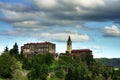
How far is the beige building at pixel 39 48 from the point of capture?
181 meters

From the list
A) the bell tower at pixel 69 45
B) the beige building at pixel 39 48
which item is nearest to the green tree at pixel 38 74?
the beige building at pixel 39 48

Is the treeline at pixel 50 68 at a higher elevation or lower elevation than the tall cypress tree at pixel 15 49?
lower

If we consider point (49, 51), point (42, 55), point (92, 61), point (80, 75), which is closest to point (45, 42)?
point (49, 51)

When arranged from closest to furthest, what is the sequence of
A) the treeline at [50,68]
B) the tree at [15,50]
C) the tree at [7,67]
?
the tree at [7,67] → the treeline at [50,68] → the tree at [15,50]

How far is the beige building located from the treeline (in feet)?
31.5

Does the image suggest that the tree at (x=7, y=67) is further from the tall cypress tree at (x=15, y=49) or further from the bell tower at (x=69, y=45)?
the bell tower at (x=69, y=45)

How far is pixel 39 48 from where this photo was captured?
184 metres

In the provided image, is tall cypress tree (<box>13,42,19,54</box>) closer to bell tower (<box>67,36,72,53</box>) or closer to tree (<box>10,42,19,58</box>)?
tree (<box>10,42,19,58</box>)

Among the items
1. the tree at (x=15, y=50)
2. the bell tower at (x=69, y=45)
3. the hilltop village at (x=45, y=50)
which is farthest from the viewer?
the bell tower at (x=69, y=45)

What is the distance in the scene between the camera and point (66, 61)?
16825 cm

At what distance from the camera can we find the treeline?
135125 millimetres

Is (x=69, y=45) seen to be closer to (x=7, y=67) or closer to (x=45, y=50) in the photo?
(x=45, y=50)

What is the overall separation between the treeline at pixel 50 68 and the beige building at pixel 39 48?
9593mm

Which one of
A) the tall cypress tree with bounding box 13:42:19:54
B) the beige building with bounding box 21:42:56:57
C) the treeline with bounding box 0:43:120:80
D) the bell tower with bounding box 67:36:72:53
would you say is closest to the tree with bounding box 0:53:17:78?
the treeline with bounding box 0:43:120:80
